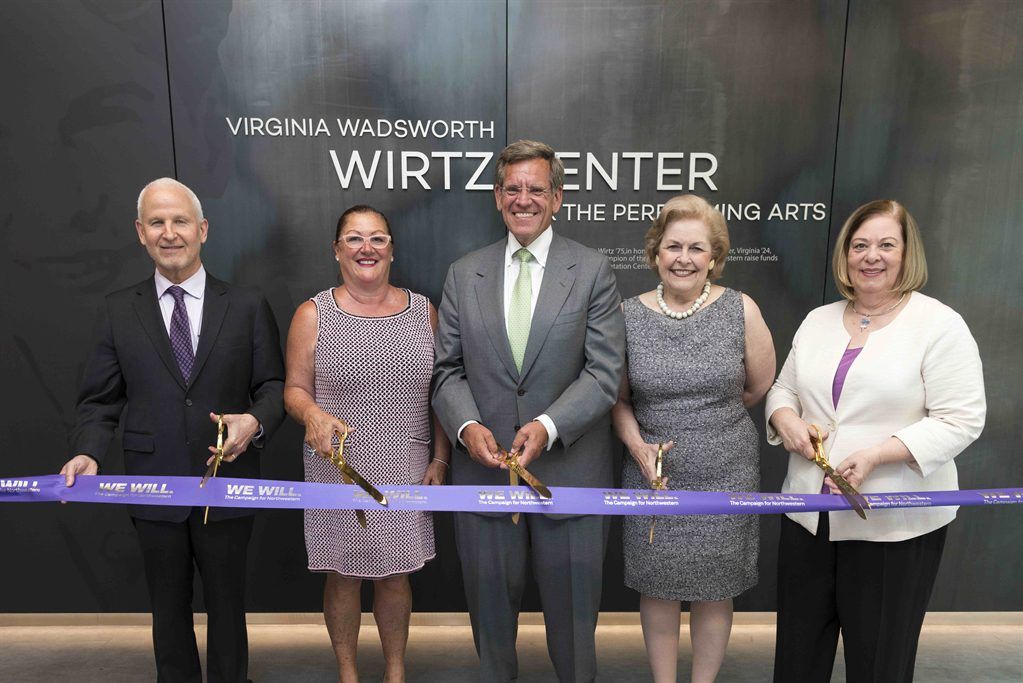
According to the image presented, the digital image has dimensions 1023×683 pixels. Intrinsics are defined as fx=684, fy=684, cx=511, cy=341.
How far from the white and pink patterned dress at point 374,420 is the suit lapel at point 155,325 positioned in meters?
0.48

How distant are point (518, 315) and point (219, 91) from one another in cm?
195

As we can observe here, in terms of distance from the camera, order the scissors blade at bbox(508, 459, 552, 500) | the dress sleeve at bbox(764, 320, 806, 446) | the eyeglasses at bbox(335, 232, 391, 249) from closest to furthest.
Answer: the scissors blade at bbox(508, 459, 552, 500) → the dress sleeve at bbox(764, 320, 806, 446) → the eyeglasses at bbox(335, 232, 391, 249)

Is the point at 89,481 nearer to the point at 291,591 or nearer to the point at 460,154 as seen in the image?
the point at 291,591

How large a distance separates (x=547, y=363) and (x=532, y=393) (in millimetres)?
114

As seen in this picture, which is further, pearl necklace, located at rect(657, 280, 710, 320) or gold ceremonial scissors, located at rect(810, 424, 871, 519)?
pearl necklace, located at rect(657, 280, 710, 320)

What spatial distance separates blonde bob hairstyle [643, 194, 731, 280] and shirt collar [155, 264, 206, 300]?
1606mm

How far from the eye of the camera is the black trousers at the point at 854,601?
83.3 inches

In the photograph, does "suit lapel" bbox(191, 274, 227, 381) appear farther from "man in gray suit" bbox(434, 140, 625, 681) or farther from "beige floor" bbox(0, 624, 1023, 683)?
"beige floor" bbox(0, 624, 1023, 683)

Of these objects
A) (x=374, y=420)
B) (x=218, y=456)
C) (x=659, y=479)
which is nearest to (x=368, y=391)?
(x=374, y=420)

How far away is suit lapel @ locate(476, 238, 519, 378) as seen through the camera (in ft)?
7.63

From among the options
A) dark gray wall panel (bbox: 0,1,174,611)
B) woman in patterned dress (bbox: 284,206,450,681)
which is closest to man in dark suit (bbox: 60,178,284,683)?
woman in patterned dress (bbox: 284,206,450,681)

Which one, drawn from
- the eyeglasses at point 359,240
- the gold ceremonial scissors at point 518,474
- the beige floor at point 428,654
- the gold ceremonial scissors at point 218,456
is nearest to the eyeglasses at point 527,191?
the eyeglasses at point 359,240

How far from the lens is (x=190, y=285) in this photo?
242cm

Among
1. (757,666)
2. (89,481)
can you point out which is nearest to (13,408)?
(89,481)
